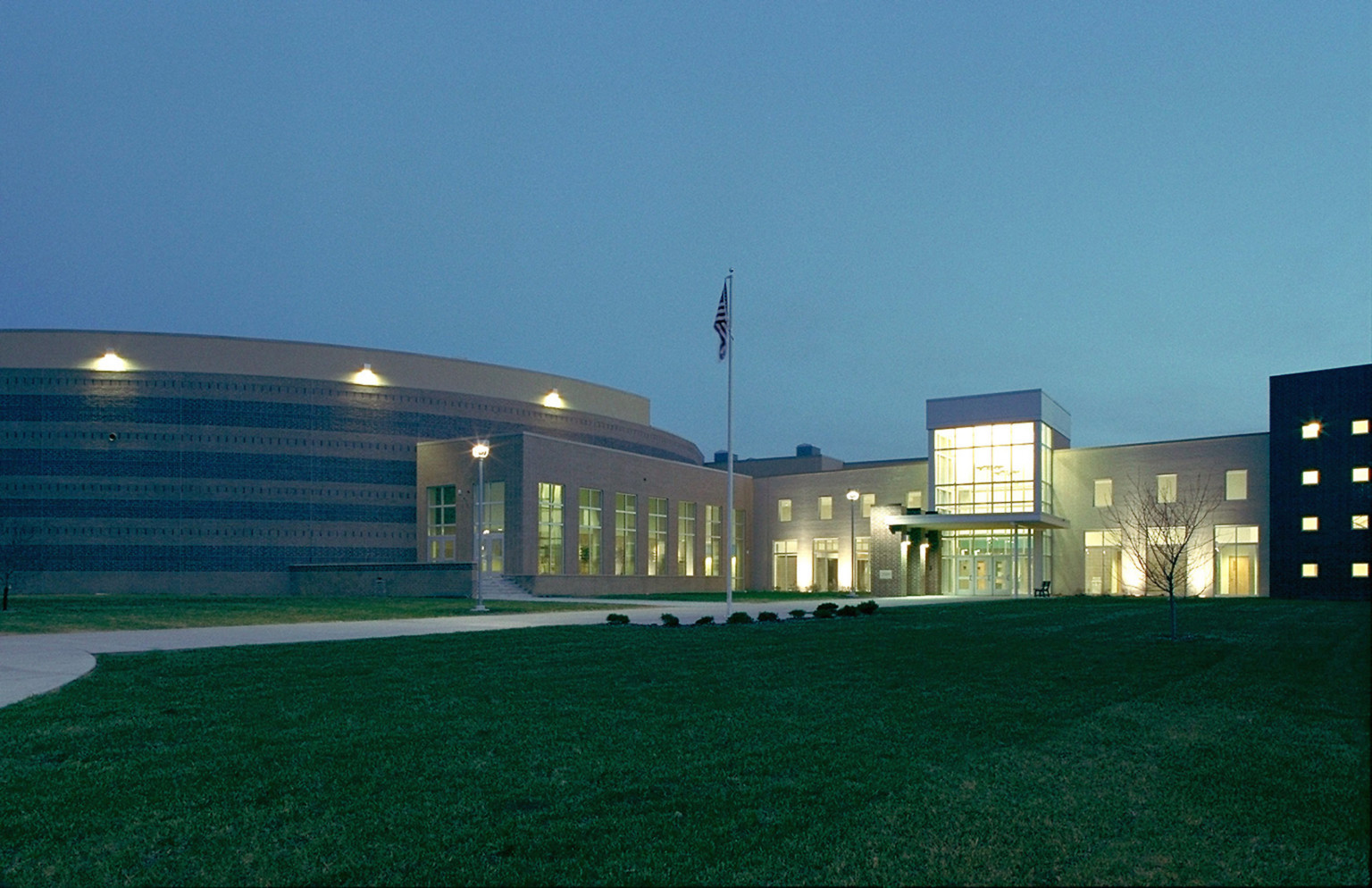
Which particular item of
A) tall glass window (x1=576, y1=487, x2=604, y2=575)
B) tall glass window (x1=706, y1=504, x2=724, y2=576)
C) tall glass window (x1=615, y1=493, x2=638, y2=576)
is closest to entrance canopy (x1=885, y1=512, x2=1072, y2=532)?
tall glass window (x1=706, y1=504, x2=724, y2=576)

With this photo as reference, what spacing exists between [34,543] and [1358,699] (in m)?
59.2

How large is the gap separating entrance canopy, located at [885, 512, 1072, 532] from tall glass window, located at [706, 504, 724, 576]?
1375 centimetres

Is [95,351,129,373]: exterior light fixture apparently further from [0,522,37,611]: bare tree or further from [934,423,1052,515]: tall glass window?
[934,423,1052,515]: tall glass window

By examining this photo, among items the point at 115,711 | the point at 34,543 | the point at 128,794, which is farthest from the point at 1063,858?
the point at 34,543

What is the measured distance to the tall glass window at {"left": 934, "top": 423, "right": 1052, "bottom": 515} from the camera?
2203 inches

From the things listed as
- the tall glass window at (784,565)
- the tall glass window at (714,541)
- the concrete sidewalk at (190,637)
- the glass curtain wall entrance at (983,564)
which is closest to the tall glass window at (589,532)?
the tall glass window at (714,541)

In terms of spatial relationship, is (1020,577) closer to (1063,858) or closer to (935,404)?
(935,404)

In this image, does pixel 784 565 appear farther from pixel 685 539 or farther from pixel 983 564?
pixel 983 564

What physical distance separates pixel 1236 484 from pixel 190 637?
5010 centimetres

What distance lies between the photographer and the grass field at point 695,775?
18.2ft

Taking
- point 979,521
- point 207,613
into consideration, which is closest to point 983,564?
point 979,521

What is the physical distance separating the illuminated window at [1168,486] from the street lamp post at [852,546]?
15827mm

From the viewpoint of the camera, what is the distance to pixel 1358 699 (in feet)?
6.04

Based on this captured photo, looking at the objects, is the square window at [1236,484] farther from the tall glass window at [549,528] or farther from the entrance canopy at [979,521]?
the tall glass window at [549,528]
